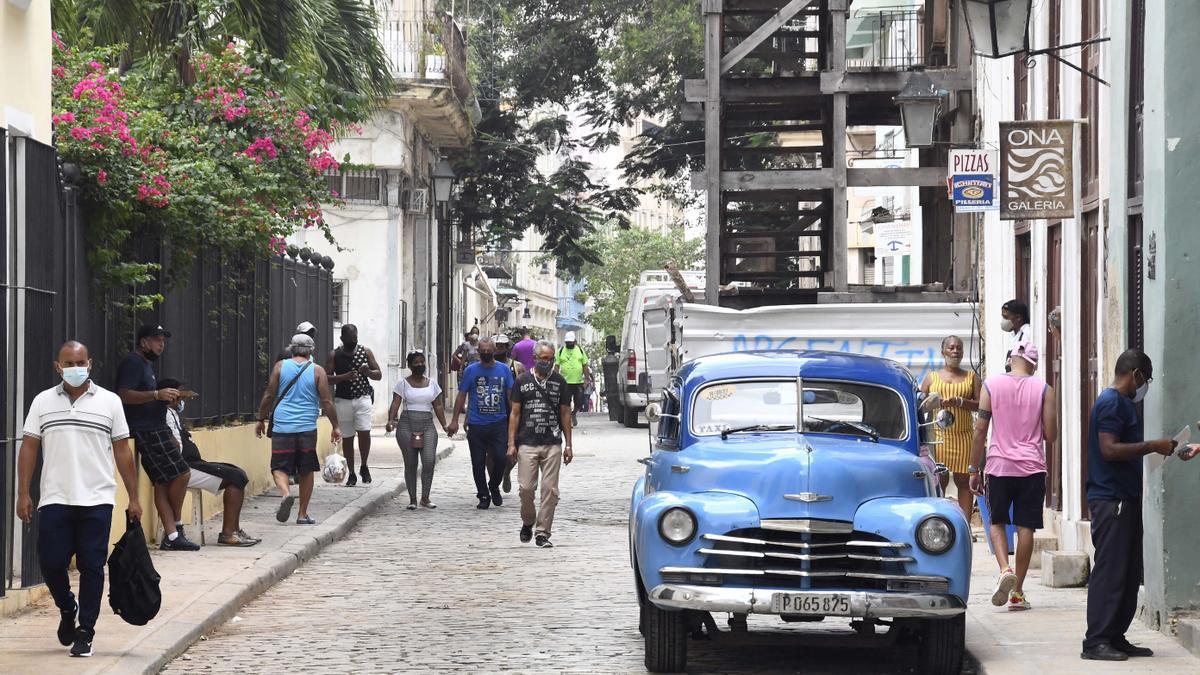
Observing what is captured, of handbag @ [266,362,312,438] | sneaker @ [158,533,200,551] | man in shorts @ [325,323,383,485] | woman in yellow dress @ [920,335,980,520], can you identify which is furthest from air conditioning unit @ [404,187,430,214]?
woman in yellow dress @ [920,335,980,520]

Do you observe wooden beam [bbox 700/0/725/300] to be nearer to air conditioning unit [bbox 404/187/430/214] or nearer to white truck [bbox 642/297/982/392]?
white truck [bbox 642/297/982/392]

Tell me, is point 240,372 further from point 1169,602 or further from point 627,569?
point 1169,602

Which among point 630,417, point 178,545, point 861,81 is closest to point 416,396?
point 178,545

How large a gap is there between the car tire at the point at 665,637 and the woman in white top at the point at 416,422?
1031cm

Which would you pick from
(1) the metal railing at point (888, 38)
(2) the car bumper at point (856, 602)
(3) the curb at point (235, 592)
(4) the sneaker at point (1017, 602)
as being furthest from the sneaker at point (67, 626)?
(1) the metal railing at point (888, 38)

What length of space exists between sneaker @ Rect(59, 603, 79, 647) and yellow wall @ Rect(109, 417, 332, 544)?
11.8ft

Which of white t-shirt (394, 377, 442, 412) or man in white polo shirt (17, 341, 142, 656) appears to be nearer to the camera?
man in white polo shirt (17, 341, 142, 656)

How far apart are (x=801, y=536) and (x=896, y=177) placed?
16.2 m

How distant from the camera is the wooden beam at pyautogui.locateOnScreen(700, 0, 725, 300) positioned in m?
25.8

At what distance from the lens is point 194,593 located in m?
12.7

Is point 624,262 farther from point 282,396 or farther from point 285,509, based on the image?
point 285,509

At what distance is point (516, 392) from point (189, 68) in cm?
632

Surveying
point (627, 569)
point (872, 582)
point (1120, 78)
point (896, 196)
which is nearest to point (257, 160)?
point (627, 569)

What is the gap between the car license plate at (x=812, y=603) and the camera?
9602 millimetres
